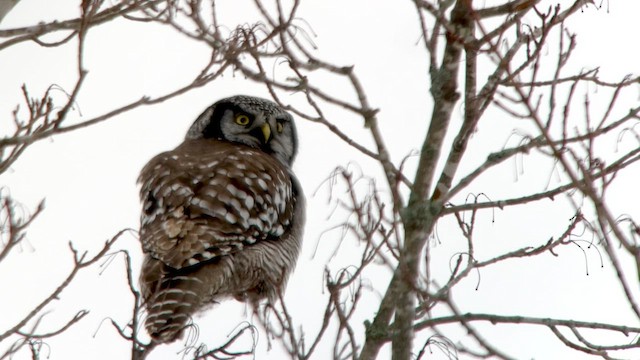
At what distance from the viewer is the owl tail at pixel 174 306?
19.6 feet

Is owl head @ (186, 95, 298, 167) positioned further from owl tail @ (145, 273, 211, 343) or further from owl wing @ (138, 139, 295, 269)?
owl tail @ (145, 273, 211, 343)

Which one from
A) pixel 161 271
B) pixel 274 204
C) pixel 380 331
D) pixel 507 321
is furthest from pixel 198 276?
pixel 507 321

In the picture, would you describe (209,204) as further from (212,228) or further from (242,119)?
(242,119)

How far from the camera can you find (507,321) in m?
4.09

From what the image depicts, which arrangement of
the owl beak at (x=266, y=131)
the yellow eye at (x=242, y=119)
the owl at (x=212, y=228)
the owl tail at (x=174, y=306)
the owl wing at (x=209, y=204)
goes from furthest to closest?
the yellow eye at (x=242, y=119) < the owl beak at (x=266, y=131) < the owl wing at (x=209, y=204) < the owl at (x=212, y=228) < the owl tail at (x=174, y=306)

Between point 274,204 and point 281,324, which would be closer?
point 281,324

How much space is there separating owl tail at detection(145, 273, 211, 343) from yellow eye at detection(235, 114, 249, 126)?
2482 mm

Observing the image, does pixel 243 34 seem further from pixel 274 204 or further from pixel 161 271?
pixel 274 204

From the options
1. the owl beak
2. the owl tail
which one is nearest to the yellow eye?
the owl beak

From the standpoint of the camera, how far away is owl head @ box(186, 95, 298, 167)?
8.58 m

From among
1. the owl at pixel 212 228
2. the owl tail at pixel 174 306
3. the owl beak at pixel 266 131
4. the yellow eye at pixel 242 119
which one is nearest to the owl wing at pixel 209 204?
the owl at pixel 212 228

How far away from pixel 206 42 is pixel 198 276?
2098 mm

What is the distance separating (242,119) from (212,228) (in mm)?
2123

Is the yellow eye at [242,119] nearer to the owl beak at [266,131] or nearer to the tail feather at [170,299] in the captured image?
the owl beak at [266,131]
